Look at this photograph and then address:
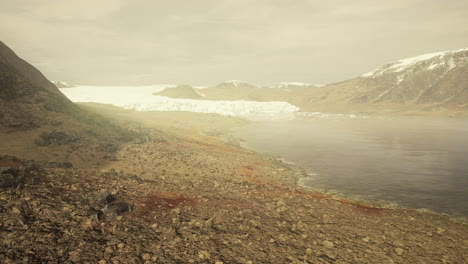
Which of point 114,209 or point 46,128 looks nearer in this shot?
point 114,209

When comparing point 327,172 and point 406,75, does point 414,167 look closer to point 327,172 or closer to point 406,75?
point 327,172

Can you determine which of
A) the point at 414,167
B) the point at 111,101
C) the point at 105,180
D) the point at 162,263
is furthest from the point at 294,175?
the point at 111,101

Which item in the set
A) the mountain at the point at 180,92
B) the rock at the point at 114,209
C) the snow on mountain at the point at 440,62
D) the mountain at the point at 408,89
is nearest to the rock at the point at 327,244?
the rock at the point at 114,209

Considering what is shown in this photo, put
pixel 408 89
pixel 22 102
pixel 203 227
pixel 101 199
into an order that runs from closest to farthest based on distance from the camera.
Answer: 1. pixel 203 227
2. pixel 101 199
3. pixel 22 102
4. pixel 408 89

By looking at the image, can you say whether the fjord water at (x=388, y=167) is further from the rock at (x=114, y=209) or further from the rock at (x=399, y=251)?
the rock at (x=114, y=209)

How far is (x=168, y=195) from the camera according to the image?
9578mm

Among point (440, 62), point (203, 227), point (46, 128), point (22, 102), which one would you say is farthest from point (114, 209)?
point (440, 62)

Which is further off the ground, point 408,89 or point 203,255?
point 408,89

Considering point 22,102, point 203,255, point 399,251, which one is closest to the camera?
point 203,255

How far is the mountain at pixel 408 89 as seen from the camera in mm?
93500

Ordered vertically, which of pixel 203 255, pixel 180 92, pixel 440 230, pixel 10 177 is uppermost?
pixel 180 92

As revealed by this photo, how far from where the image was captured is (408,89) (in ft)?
354

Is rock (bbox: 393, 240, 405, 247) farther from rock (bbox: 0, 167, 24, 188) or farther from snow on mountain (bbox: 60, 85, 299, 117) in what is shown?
snow on mountain (bbox: 60, 85, 299, 117)

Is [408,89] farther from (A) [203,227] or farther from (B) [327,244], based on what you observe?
(A) [203,227]
